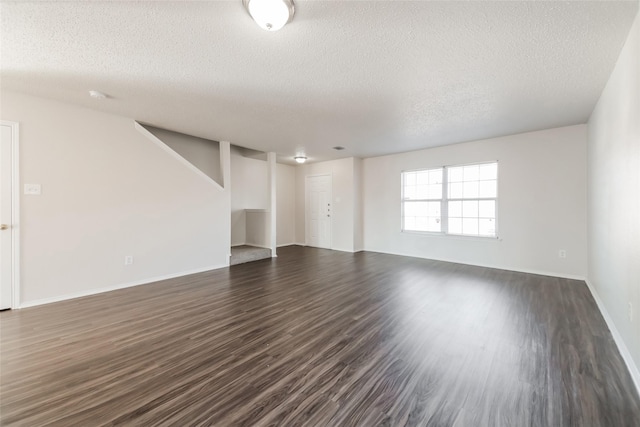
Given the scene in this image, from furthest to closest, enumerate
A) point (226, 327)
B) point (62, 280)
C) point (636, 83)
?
1. point (62, 280)
2. point (226, 327)
3. point (636, 83)

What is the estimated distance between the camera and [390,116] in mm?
3652

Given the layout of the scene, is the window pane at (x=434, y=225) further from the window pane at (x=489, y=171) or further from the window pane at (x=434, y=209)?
the window pane at (x=489, y=171)

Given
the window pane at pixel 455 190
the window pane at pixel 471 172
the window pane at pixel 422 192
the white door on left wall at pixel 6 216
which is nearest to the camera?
the white door on left wall at pixel 6 216

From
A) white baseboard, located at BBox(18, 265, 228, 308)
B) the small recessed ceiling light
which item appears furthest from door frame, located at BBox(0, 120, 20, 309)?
the small recessed ceiling light

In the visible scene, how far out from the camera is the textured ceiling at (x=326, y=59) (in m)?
1.74

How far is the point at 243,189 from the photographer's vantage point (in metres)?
6.83

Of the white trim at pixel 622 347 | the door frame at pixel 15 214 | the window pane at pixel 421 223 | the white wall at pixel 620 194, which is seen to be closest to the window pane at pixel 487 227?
the window pane at pixel 421 223

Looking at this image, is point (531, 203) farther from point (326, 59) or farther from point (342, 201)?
point (326, 59)

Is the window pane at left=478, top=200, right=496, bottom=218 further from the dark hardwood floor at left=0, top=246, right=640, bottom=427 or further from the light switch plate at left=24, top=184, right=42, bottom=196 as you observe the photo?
the light switch plate at left=24, top=184, right=42, bottom=196

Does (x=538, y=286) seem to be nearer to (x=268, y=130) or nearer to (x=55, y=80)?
(x=268, y=130)

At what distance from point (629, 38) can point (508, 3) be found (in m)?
1.16

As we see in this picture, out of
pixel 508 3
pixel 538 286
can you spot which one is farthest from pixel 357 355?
pixel 538 286

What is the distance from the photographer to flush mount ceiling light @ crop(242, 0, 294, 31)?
1.60 meters

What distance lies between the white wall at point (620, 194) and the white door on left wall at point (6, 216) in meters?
5.92
